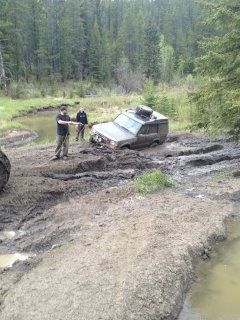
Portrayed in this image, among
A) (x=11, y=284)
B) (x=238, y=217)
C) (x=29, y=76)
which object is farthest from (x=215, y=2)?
(x=29, y=76)

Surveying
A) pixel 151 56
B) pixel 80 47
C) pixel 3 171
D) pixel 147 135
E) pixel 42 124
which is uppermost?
pixel 3 171

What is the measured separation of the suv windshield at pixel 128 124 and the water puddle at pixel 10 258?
10.3 meters

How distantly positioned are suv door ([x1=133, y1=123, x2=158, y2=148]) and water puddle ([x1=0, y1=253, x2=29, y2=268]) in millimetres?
10242

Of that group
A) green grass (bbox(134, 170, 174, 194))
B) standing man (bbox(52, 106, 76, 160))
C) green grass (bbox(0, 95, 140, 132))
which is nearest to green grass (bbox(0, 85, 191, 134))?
green grass (bbox(0, 95, 140, 132))

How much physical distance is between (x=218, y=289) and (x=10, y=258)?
4.07m

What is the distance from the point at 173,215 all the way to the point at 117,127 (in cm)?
866

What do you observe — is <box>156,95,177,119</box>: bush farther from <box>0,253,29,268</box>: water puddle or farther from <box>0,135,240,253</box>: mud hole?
<box>0,253,29,268</box>: water puddle

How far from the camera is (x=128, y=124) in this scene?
1931 centimetres

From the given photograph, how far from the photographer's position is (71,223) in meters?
10.7

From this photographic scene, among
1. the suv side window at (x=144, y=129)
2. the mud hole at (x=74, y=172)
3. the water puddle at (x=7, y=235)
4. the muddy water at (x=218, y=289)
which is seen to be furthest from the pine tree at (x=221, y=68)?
the water puddle at (x=7, y=235)

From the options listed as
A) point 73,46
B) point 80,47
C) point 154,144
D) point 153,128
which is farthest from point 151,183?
point 80,47

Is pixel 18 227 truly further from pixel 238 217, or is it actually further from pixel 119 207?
pixel 238 217

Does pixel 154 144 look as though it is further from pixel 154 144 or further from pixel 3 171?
pixel 3 171

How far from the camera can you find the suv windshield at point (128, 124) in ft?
62.5
